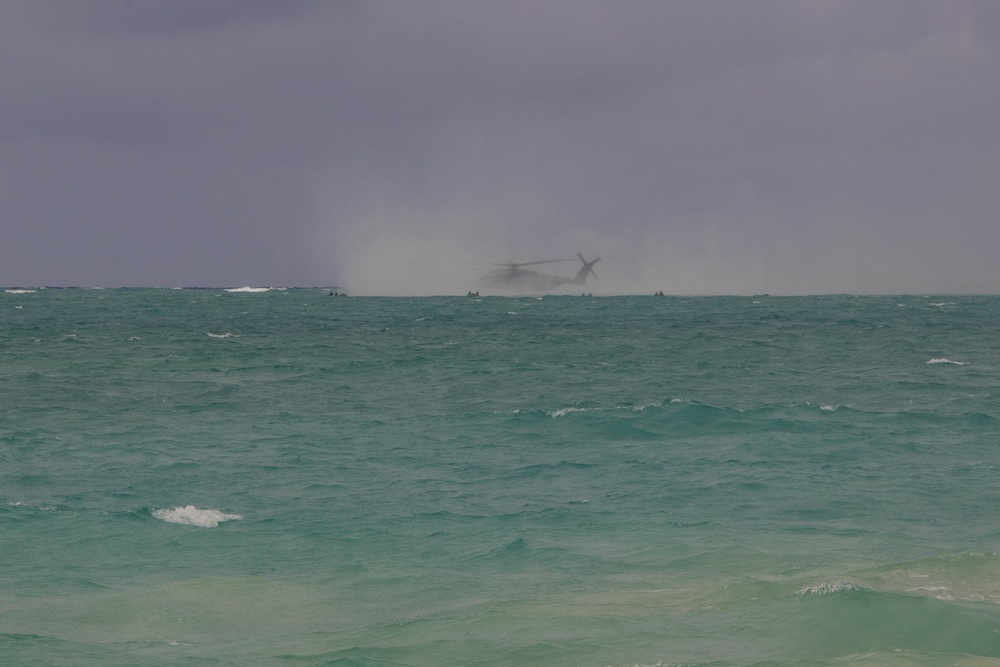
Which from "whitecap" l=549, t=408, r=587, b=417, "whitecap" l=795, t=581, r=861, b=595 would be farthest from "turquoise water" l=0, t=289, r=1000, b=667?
"whitecap" l=549, t=408, r=587, b=417

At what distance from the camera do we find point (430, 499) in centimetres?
2445

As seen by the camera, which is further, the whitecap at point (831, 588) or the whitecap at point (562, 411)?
the whitecap at point (562, 411)

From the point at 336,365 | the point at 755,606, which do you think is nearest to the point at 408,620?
the point at 755,606

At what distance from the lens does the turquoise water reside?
14.8 meters

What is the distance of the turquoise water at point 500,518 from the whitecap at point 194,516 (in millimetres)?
81

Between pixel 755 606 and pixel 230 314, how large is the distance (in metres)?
110

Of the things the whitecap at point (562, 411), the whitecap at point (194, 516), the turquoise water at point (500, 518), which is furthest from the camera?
the whitecap at point (562, 411)

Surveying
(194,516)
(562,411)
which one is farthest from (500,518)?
(562,411)

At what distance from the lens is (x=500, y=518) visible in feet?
73.8

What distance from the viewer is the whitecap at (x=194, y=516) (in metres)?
22.3

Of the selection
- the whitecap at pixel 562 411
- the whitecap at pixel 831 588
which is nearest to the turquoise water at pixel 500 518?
the whitecap at pixel 831 588

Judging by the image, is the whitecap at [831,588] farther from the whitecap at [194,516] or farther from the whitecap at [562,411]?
the whitecap at [562,411]

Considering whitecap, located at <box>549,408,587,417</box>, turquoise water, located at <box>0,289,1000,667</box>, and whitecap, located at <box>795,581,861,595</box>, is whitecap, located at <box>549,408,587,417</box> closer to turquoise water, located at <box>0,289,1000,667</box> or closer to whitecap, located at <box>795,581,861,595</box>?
turquoise water, located at <box>0,289,1000,667</box>

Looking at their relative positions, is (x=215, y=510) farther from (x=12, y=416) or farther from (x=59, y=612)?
(x=12, y=416)
